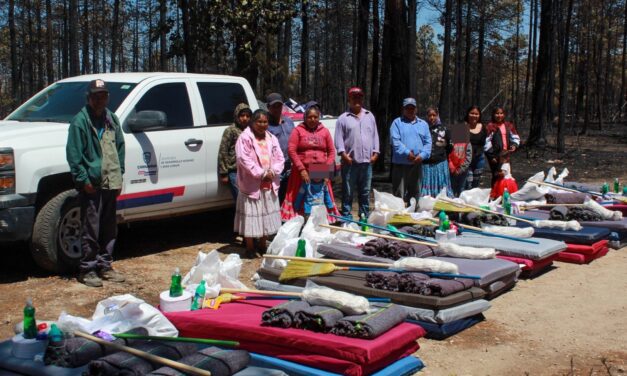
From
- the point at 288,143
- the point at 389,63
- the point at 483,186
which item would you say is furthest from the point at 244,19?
the point at 288,143

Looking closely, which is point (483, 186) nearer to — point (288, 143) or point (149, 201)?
point (288, 143)

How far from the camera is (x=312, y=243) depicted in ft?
22.4

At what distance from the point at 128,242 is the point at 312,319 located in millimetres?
4914

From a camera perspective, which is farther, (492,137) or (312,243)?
(492,137)

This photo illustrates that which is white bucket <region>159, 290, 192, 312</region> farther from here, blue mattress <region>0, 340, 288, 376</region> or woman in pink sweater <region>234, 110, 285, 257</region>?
woman in pink sweater <region>234, 110, 285, 257</region>

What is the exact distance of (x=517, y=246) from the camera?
705 centimetres

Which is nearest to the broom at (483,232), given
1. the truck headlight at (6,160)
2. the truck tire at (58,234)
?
the truck tire at (58,234)

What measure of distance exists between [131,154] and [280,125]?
2196mm

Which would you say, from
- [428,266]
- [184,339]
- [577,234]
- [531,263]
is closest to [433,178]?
[577,234]

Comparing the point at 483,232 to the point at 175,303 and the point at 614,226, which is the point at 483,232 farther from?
the point at 175,303

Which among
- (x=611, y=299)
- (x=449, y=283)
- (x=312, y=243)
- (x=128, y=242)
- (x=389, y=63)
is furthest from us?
(x=389, y=63)

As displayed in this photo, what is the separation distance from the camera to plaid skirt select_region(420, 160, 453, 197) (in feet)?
31.9

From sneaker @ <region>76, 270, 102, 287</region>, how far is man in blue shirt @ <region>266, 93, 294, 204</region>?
3.01m

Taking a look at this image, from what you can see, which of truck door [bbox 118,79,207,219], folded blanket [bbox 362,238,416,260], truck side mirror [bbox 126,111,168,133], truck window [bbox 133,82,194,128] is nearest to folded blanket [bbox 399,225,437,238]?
folded blanket [bbox 362,238,416,260]
